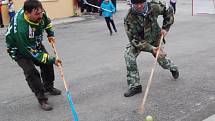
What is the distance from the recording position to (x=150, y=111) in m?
5.92

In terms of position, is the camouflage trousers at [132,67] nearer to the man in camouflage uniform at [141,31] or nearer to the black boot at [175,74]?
the man in camouflage uniform at [141,31]

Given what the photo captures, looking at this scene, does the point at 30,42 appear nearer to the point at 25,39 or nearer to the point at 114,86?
the point at 25,39

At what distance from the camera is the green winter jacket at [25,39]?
5.96 metres

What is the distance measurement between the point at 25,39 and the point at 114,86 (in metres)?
1.98

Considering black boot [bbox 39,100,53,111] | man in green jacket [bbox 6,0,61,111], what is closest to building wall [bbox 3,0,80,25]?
man in green jacket [bbox 6,0,61,111]

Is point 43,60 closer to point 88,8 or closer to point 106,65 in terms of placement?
point 106,65

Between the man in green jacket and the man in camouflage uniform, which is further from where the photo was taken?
the man in camouflage uniform

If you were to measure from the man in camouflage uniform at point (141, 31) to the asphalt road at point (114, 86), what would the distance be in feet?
0.95

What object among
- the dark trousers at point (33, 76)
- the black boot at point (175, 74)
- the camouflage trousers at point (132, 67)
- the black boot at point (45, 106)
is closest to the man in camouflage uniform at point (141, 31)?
the camouflage trousers at point (132, 67)

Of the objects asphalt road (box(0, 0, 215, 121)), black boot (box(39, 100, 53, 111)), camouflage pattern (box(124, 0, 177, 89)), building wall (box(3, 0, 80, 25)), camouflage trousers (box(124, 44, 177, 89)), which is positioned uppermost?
camouflage pattern (box(124, 0, 177, 89))

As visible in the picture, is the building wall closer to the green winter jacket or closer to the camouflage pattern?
the camouflage pattern

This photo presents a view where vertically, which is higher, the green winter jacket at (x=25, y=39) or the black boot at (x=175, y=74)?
the green winter jacket at (x=25, y=39)

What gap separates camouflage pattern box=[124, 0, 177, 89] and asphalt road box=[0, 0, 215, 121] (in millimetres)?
410

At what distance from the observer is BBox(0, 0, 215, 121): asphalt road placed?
5941mm
